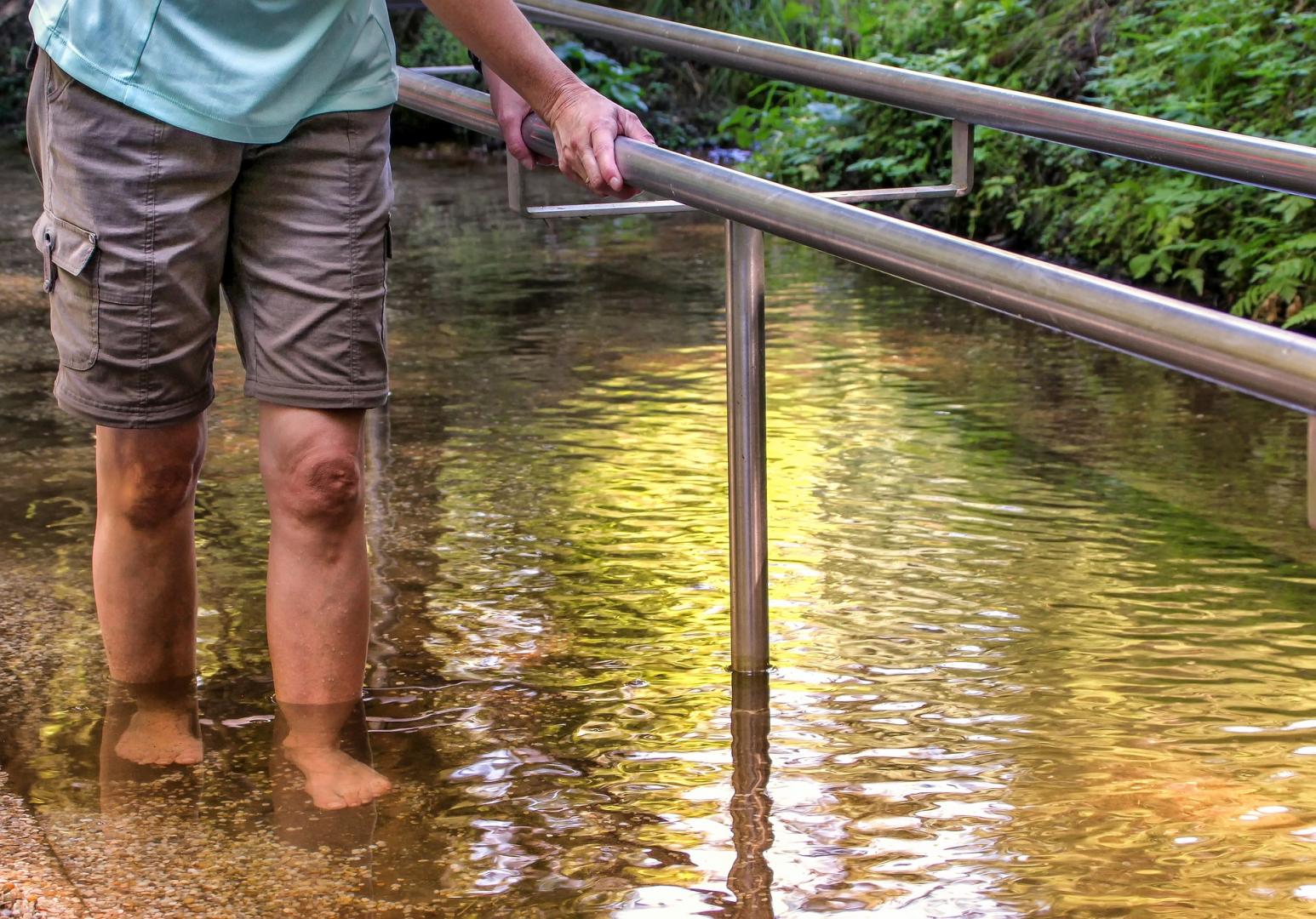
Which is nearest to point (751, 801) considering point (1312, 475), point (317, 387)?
point (317, 387)

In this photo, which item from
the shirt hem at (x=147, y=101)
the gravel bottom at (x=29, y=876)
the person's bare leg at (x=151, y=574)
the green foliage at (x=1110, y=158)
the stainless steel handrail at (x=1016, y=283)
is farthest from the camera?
the green foliage at (x=1110, y=158)

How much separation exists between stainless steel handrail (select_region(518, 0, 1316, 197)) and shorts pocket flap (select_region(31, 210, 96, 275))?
3.29 ft

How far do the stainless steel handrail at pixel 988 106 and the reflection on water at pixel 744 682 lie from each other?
2.24 feet

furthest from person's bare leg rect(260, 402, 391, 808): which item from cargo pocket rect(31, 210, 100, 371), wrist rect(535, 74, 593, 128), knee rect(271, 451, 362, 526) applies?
wrist rect(535, 74, 593, 128)

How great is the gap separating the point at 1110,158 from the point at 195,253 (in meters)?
4.74

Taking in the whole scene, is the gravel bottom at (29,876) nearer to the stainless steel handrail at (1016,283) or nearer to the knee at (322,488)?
the knee at (322,488)

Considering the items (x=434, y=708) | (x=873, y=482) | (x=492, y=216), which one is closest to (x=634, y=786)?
(x=434, y=708)

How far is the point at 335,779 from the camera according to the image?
1997 millimetres

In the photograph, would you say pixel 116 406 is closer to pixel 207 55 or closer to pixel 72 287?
pixel 72 287

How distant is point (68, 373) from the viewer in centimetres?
204

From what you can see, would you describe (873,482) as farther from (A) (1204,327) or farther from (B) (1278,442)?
(A) (1204,327)

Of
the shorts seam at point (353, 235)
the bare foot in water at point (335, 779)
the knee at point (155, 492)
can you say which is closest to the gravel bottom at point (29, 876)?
the bare foot in water at point (335, 779)

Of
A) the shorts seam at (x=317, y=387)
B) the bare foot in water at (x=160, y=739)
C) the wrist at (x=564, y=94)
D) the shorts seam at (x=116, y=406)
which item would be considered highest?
the wrist at (x=564, y=94)

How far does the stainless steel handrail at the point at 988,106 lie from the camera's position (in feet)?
5.95
